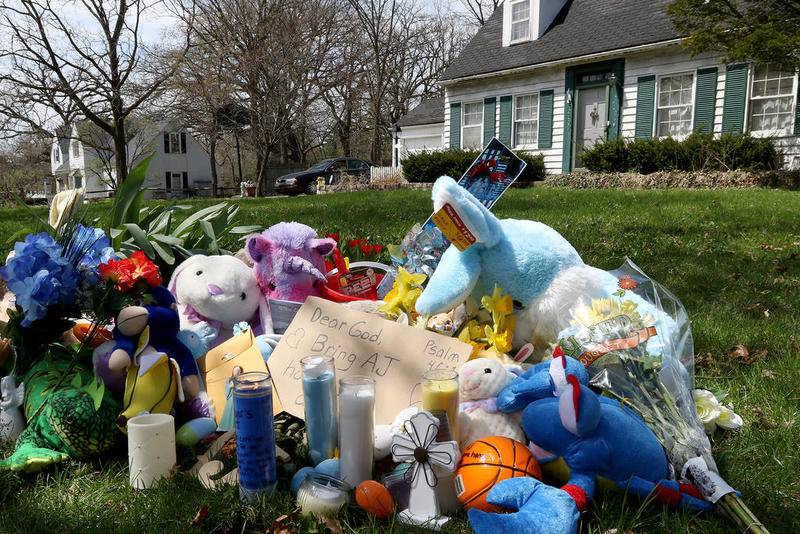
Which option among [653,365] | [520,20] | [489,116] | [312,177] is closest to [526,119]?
[489,116]

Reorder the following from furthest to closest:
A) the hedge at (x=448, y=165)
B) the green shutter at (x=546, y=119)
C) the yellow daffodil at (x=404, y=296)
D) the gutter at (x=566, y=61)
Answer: the green shutter at (x=546, y=119) → the hedge at (x=448, y=165) → the gutter at (x=566, y=61) → the yellow daffodil at (x=404, y=296)

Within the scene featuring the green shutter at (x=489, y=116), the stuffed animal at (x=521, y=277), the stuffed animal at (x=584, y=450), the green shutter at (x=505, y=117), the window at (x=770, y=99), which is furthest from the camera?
the green shutter at (x=489, y=116)

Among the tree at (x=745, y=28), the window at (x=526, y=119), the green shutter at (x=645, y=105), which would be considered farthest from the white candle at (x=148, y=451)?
the window at (x=526, y=119)

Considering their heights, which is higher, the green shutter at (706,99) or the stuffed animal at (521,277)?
the green shutter at (706,99)

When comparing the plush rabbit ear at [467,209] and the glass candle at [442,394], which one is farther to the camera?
the plush rabbit ear at [467,209]

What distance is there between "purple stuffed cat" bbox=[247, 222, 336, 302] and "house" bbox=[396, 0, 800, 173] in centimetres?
1125

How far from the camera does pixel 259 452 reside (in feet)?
5.08

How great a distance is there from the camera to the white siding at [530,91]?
14859 mm

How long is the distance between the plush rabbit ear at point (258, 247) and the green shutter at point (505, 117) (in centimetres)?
1430

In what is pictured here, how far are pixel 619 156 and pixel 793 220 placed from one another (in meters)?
6.85

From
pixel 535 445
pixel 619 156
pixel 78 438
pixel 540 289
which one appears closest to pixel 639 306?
pixel 540 289

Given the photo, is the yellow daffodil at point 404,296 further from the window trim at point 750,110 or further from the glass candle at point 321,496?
the window trim at point 750,110

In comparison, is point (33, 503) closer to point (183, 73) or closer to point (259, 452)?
point (259, 452)

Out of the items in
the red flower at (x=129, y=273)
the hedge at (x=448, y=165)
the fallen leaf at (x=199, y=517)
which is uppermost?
the hedge at (x=448, y=165)
